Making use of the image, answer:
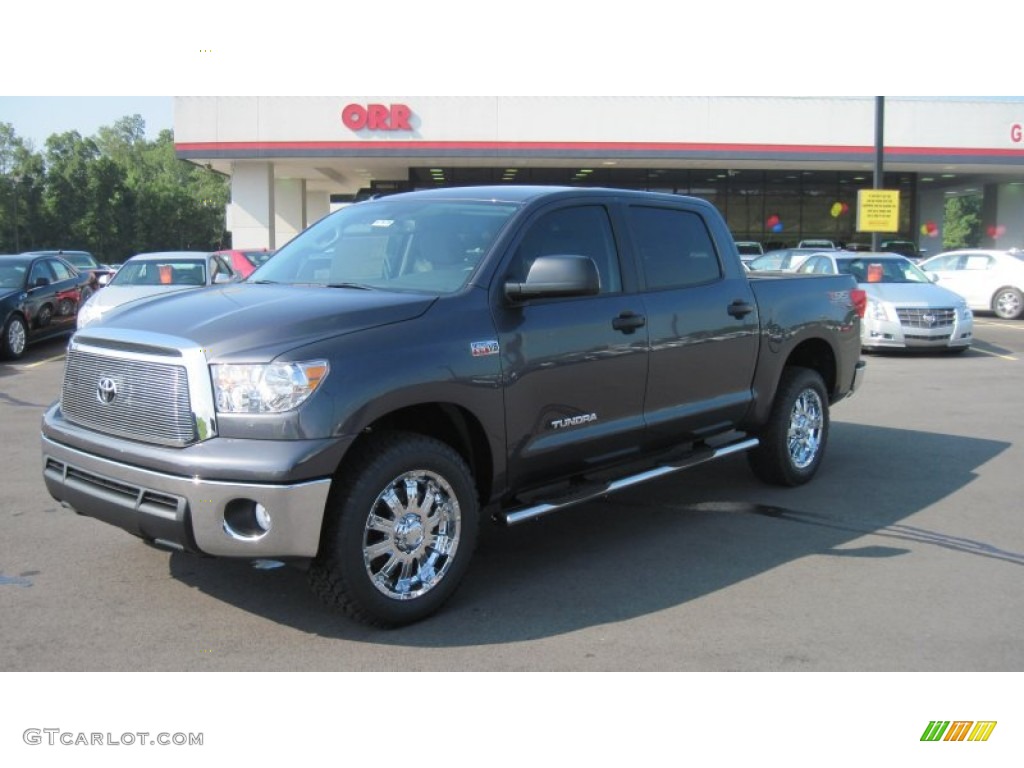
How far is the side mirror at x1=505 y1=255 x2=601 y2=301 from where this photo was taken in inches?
187

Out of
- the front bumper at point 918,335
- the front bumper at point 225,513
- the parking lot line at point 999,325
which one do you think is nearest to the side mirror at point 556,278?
the front bumper at point 225,513

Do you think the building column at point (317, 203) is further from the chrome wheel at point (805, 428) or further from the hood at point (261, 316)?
the hood at point (261, 316)

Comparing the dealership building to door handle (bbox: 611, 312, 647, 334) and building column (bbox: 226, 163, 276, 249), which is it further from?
door handle (bbox: 611, 312, 647, 334)

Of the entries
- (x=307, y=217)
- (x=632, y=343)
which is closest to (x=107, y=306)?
(x=632, y=343)

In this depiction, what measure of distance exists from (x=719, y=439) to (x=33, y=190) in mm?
68998

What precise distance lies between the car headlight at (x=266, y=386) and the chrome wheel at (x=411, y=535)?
584 mm

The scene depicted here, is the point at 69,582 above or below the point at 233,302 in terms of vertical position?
below

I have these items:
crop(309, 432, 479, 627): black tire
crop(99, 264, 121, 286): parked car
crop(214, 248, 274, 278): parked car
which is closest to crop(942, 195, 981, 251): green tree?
crop(99, 264, 121, 286): parked car

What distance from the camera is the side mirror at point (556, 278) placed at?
15.5 feet

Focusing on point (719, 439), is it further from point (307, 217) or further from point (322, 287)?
point (307, 217)

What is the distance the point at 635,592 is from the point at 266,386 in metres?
2.18

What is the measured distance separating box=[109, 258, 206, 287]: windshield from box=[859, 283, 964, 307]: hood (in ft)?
34.1

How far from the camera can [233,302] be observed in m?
4.69

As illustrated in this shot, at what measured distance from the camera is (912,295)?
50.6 ft
